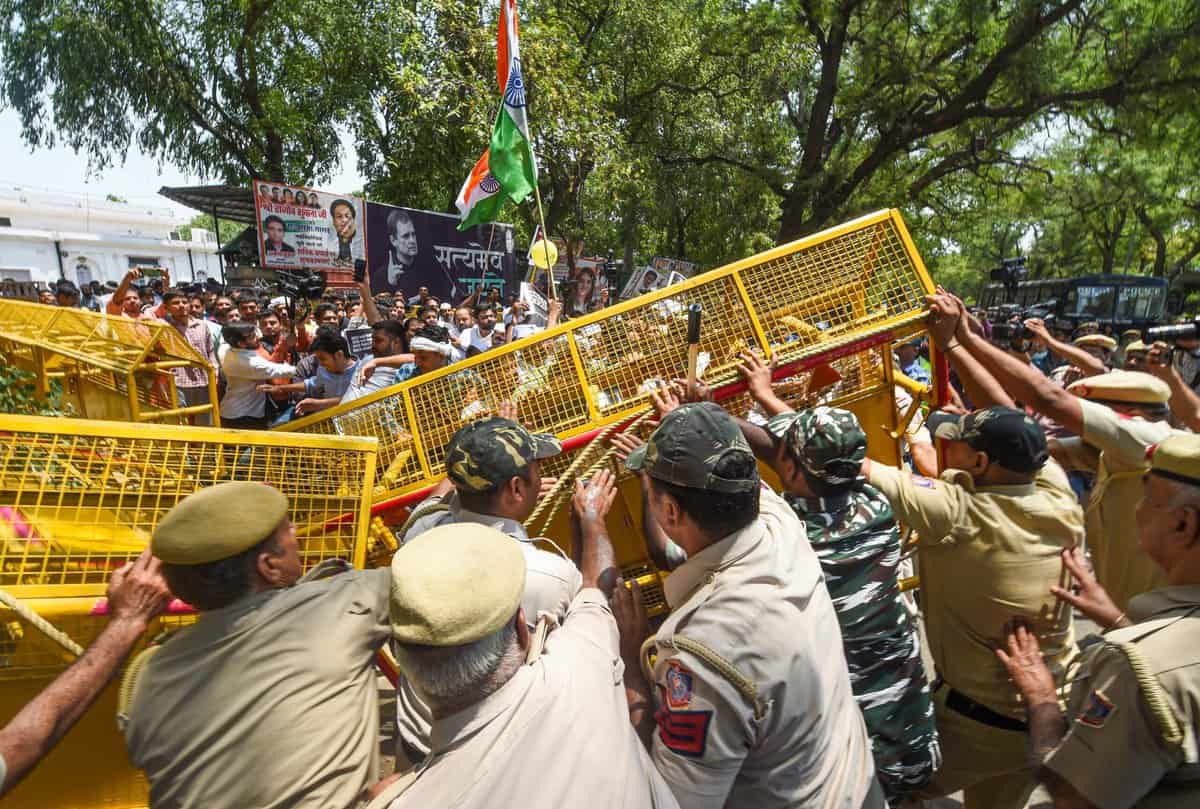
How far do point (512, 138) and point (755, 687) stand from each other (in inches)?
187

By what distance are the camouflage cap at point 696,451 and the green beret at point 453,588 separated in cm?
48

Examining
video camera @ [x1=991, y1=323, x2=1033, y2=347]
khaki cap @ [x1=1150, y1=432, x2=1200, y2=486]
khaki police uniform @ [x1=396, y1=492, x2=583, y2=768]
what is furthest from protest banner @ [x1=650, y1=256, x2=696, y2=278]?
khaki cap @ [x1=1150, y1=432, x2=1200, y2=486]

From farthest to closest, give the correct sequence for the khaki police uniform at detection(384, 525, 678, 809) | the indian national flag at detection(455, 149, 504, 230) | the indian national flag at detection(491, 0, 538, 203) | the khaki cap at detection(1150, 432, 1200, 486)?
the indian national flag at detection(455, 149, 504, 230) < the indian national flag at detection(491, 0, 538, 203) < the khaki cap at detection(1150, 432, 1200, 486) < the khaki police uniform at detection(384, 525, 678, 809)

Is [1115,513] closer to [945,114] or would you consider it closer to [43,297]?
[945,114]

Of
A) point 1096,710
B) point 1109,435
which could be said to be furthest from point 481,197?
point 1096,710

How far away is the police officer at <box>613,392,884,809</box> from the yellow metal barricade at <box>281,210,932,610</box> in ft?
4.49

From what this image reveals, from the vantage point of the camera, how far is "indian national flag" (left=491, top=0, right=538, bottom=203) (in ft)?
16.9

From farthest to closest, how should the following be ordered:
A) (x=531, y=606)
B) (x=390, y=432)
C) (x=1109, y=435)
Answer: (x=390, y=432) → (x=1109, y=435) → (x=531, y=606)

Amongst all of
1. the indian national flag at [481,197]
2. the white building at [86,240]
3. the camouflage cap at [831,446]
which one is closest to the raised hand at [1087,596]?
the camouflage cap at [831,446]

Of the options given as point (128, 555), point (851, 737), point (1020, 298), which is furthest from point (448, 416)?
point (1020, 298)

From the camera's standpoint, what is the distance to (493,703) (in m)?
1.22

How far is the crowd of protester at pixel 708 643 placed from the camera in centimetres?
124

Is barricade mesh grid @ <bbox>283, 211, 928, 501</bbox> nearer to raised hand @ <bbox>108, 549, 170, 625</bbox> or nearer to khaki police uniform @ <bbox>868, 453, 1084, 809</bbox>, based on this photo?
khaki police uniform @ <bbox>868, 453, 1084, 809</bbox>

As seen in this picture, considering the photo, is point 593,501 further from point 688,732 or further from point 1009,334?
point 1009,334
